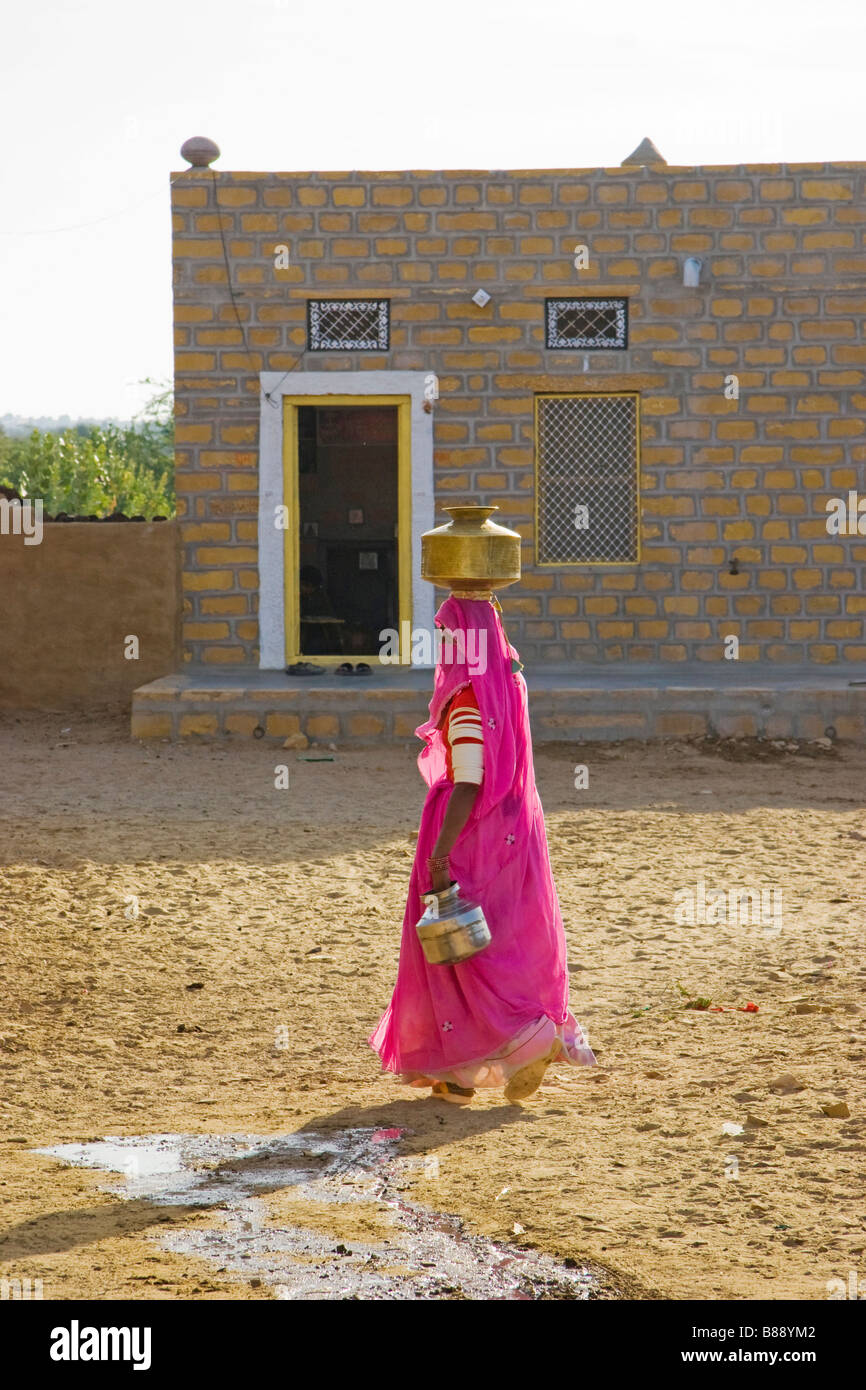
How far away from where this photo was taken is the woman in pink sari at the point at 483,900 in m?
4.50

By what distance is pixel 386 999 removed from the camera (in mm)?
5914

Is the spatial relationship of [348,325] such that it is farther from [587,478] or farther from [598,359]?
[587,478]

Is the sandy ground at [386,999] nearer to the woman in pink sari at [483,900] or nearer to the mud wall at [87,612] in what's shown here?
the woman in pink sari at [483,900]

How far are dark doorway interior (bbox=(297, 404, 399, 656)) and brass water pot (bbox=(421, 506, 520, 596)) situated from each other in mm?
8324

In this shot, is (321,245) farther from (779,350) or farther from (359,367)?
(779,350)

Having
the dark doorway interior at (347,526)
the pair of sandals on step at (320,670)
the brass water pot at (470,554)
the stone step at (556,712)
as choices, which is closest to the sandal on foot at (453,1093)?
the brass water pot at (470,554)

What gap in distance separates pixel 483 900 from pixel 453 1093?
60cm

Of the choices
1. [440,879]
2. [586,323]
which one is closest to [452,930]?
[440,879]

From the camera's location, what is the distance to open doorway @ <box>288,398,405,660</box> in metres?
12.9

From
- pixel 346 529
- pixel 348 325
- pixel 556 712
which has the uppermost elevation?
pixel 348 325

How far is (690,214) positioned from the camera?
12.2 metres
